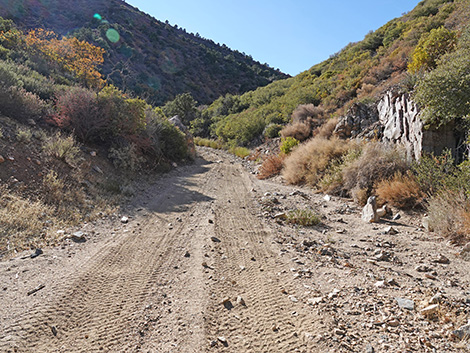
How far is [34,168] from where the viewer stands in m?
6.04

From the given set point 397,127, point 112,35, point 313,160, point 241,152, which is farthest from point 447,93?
point 112,35

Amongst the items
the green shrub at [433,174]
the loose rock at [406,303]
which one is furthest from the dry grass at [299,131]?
the loose rock at [406,303]

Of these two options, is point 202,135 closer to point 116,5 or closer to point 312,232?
point 312,232

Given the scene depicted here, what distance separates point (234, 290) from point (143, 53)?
51682mm

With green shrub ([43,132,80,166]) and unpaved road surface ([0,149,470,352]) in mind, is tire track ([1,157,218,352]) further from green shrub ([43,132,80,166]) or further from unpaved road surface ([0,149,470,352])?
green shrub ([43,132,80,166])

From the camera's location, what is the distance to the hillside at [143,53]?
38.6 metres

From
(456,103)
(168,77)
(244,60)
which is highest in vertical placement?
(244,60)

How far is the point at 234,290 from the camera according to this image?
301 centimetres

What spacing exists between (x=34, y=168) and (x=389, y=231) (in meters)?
7.60

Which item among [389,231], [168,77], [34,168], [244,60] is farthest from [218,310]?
[244,60]

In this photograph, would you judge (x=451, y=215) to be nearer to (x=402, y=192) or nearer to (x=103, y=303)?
(x=402, y=192)

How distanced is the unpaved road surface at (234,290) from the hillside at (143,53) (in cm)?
3352

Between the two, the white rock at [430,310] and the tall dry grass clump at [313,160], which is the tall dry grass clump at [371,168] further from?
the white rock at [430,310]

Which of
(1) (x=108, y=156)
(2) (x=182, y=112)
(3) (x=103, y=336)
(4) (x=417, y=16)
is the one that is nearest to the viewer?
(3) (x=103, y=336)
